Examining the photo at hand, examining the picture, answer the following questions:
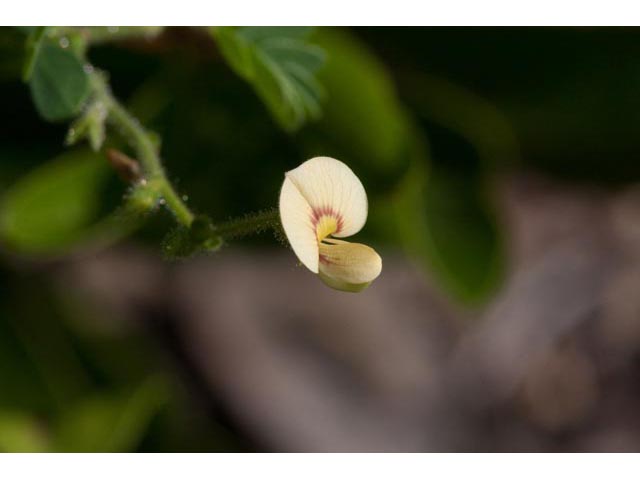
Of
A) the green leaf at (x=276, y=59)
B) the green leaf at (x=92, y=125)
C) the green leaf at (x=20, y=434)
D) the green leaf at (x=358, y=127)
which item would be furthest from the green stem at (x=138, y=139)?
the green leaf at (x=20, y=434)

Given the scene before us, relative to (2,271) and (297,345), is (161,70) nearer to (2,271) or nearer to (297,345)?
(2,271)

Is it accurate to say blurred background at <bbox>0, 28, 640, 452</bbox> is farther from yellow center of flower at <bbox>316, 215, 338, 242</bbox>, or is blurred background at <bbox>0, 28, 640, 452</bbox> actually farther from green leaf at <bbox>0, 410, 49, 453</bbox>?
yellow center of flower at <bbox>316, 215, 338, 242</bbox>

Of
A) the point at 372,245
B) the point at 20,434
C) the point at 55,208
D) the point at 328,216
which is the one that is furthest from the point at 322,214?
the point at 20,434

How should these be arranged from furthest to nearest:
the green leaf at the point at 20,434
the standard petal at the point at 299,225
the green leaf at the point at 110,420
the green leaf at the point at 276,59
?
the green leaf at the point at 110,420 → the green leaf at the point at 20,434 → the green leaf at the point at 276,59 → the standard petal at the point at 299,225

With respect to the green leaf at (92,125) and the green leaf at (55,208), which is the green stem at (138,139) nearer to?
the green leaf at (92,125)

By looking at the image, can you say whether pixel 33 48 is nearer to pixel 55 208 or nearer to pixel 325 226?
pixel 325 226

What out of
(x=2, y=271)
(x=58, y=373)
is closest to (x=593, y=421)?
(x=58, y=373)
